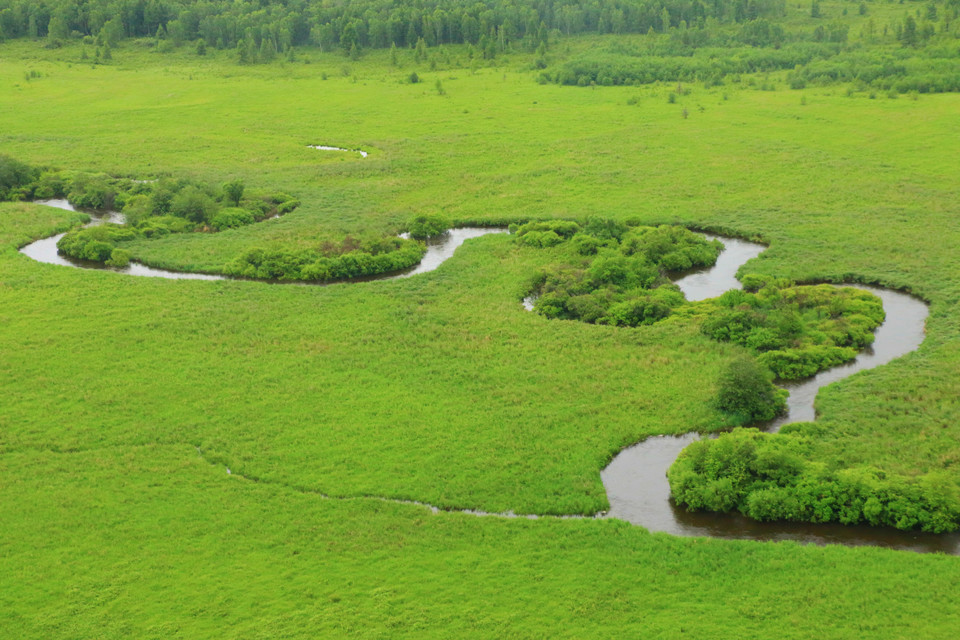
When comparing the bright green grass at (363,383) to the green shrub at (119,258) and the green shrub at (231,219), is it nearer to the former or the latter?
the green shrub at (119,258)

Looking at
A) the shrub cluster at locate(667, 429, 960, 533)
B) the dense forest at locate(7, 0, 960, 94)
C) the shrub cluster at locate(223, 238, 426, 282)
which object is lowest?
the shrub cluster at locate(667, 429, 960, 533)

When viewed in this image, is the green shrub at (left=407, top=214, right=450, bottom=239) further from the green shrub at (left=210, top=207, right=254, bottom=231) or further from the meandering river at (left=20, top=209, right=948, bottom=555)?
the meandering river at (left=20, top=209, right=948, bottom=555)

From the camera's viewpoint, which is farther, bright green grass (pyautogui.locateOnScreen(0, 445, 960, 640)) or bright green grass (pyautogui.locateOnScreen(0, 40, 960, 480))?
bright green grass (pyautogui.locateOnScreen(0, 40, 960, 480))

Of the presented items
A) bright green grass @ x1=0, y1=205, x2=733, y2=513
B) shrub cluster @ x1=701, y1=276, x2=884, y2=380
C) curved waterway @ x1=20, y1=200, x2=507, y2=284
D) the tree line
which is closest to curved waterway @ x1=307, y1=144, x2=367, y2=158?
curved waterway @ x1=20, y1=200, x2=507, y2=284

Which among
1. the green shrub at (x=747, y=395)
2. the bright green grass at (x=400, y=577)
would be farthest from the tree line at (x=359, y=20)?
the bright green grass at (x=400, y=577)

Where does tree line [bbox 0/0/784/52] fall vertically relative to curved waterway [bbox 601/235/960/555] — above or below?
above

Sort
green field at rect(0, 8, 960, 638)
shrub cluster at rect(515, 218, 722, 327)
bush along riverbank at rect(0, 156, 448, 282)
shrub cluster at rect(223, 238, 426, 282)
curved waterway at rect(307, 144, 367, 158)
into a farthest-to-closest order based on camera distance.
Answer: curved waterway at rect(307, 144, 367, 158) < bush along riverbank at rect(0, 156, 448, 282) < shrub cluster at rect(223, 238, 426, 282) < shrub cluster at rect(515, 218, 722, 327) < green field at rect(0, 8, 960, 638)

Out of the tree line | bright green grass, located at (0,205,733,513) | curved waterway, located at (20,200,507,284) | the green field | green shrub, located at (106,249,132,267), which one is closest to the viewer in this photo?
the green field
